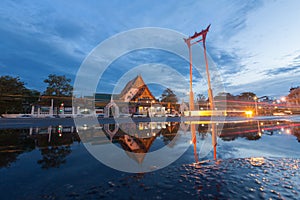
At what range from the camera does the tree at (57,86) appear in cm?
2819

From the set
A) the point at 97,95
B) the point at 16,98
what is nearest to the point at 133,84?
the point at 97,95

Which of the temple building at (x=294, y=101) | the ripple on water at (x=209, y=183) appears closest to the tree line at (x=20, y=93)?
the ripple on water at (x=209, y=183)

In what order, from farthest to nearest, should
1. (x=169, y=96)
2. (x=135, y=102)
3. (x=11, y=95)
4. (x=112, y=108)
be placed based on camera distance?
(x=169, y=96)
(x=135, y=102)
(x=112, y=108)
(x=11, y=95)

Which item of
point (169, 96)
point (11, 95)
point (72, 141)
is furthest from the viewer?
point (169, 96)

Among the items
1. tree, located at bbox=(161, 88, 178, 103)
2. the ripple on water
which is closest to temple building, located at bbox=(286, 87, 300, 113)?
tree, located at bbox=(161, 88, 178, 103)

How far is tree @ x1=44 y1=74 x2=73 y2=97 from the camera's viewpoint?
2819 cm

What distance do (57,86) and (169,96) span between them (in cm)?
3030

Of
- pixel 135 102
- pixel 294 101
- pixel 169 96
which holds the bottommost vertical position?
pixel 135 102

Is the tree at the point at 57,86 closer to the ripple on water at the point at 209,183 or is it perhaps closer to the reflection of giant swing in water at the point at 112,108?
the reflection of giant swing in water at the point at 112,108

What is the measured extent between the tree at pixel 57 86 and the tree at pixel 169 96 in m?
26.7

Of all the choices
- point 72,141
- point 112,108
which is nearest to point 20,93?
point 112,108

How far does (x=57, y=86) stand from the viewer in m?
29.1

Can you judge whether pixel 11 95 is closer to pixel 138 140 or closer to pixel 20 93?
pixel 20 93

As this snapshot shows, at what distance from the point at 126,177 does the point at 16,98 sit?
32.1 metres
